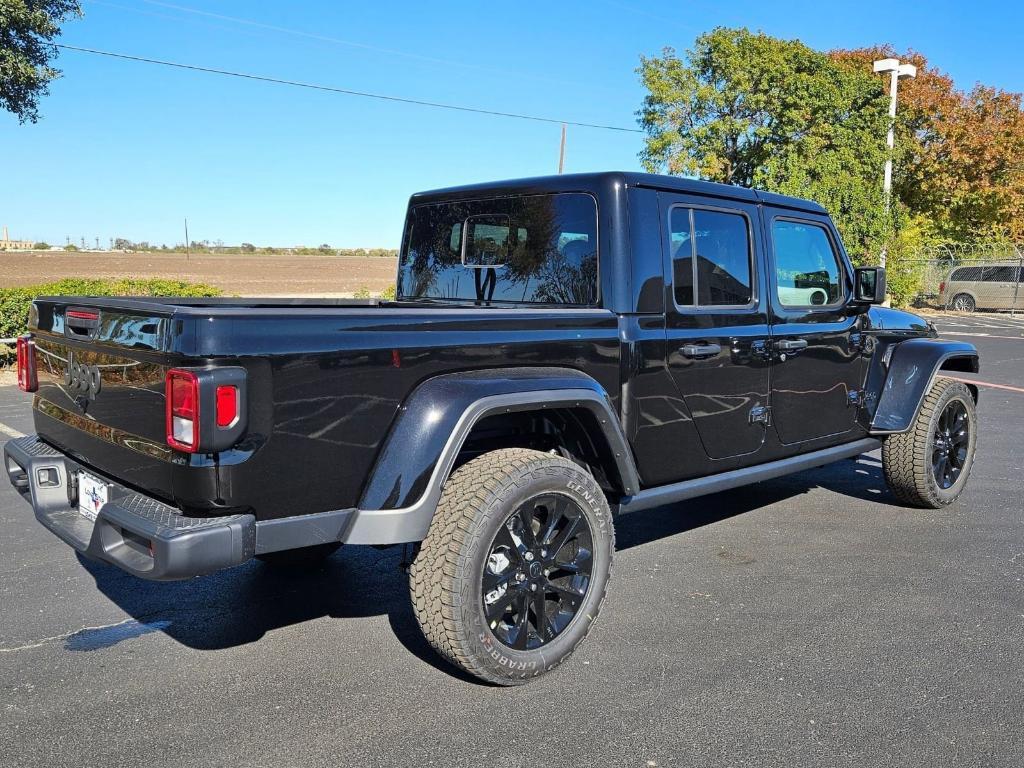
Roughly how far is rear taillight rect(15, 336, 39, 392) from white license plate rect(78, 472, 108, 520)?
69 cm

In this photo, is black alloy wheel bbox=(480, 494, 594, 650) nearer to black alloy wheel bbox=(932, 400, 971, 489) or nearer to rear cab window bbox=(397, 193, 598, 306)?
rear cab window bbox=(397, 193, 598, 306)

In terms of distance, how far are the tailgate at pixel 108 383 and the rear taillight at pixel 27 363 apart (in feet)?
0.33

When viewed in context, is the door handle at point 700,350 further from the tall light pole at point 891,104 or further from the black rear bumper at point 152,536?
the tall light pole at point 891,104

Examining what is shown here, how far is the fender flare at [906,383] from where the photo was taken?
512cm

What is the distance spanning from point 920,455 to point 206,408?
173 inches

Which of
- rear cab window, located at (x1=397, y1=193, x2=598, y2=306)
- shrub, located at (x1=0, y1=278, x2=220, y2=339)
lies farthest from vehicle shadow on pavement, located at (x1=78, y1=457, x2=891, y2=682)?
shrub, located at (x1=0, y1=278, x2=220, y2=339)

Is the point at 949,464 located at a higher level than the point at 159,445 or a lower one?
lower

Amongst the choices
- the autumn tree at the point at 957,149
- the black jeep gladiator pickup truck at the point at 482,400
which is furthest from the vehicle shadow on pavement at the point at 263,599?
the autumn tree at the point at 957,149

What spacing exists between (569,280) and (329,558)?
1984mm

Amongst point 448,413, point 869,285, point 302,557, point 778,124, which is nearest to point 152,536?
point 448,413

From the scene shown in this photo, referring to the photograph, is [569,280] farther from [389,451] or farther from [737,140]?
[737,140]

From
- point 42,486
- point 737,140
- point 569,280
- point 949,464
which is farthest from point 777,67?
point 42,486

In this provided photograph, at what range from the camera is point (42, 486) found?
3.28 metres

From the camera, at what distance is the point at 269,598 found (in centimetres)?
402
